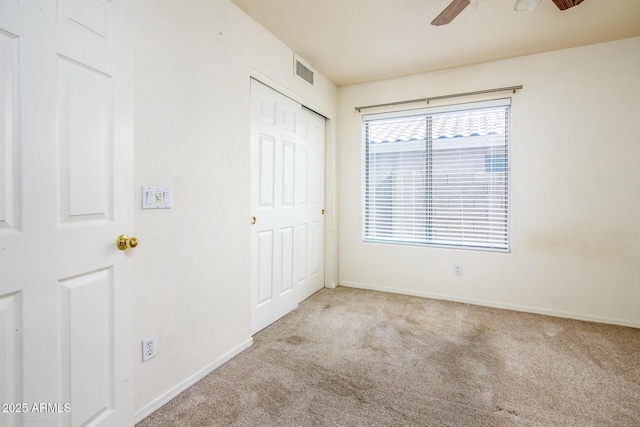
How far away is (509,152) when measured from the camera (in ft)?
10.0

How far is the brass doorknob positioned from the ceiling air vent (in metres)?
2.19

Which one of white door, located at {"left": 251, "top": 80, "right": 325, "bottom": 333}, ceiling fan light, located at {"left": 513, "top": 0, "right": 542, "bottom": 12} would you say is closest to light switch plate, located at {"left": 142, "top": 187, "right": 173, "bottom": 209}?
white door, located at {"left": 251, "top": 80, "right": 325, "bottom": 333}

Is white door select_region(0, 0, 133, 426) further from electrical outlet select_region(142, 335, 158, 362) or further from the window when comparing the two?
the window

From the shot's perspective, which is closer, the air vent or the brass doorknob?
the brass doorknob

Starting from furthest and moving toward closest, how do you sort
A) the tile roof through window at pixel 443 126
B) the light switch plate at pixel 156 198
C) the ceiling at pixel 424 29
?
the tile roof through window at pixel 443 126
the ceiling at pixel 424 29
the light switch plate at pixel 156 198

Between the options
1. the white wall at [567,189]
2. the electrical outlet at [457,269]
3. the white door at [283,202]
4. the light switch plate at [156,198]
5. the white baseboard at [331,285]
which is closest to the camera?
the light switch plate at [156,198]

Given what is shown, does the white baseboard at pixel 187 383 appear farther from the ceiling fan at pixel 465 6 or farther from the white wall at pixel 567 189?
the ceiling fan at pixel 465 6

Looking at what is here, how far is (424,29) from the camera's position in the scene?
249 centimetres

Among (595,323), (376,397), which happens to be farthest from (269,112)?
(595,323)

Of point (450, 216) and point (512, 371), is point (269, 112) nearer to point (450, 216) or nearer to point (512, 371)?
point (450, 216)

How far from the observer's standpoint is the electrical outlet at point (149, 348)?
1.56 m

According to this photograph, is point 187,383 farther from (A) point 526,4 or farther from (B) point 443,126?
(B) point 443,126

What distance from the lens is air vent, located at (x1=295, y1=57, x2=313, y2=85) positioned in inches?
114

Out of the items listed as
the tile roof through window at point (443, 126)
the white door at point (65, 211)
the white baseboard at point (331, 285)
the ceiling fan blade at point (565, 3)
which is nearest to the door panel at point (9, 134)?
the white door at point (65, 211)
